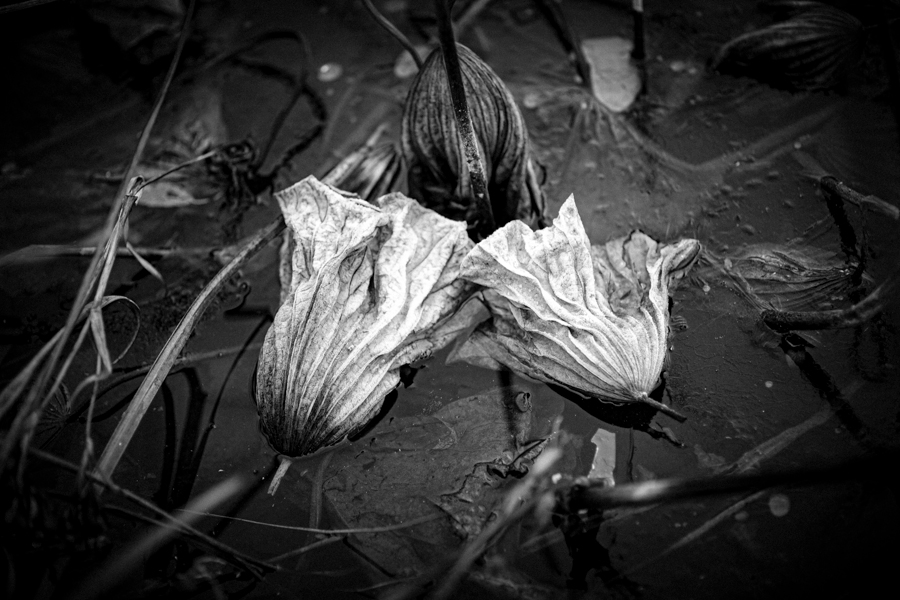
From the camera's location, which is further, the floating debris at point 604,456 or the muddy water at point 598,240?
the floating debris at point 604,456

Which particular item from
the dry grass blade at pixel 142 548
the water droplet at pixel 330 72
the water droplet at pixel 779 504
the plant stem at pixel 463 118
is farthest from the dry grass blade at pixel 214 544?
the water droplet at pixel 330 72

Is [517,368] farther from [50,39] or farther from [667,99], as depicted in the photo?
[50,39]

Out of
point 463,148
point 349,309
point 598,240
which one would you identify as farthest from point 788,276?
point 349,309

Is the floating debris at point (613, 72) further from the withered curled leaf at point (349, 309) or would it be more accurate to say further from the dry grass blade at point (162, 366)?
the dry grass blade at point (162, 366)

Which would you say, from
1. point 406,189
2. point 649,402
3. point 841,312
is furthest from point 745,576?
point 406,189

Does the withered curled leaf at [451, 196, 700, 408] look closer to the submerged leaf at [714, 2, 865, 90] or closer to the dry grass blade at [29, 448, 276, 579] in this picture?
the dry grass blade at [29, 448, 276, 579]

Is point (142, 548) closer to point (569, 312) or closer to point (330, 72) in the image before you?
point (569, 312)
